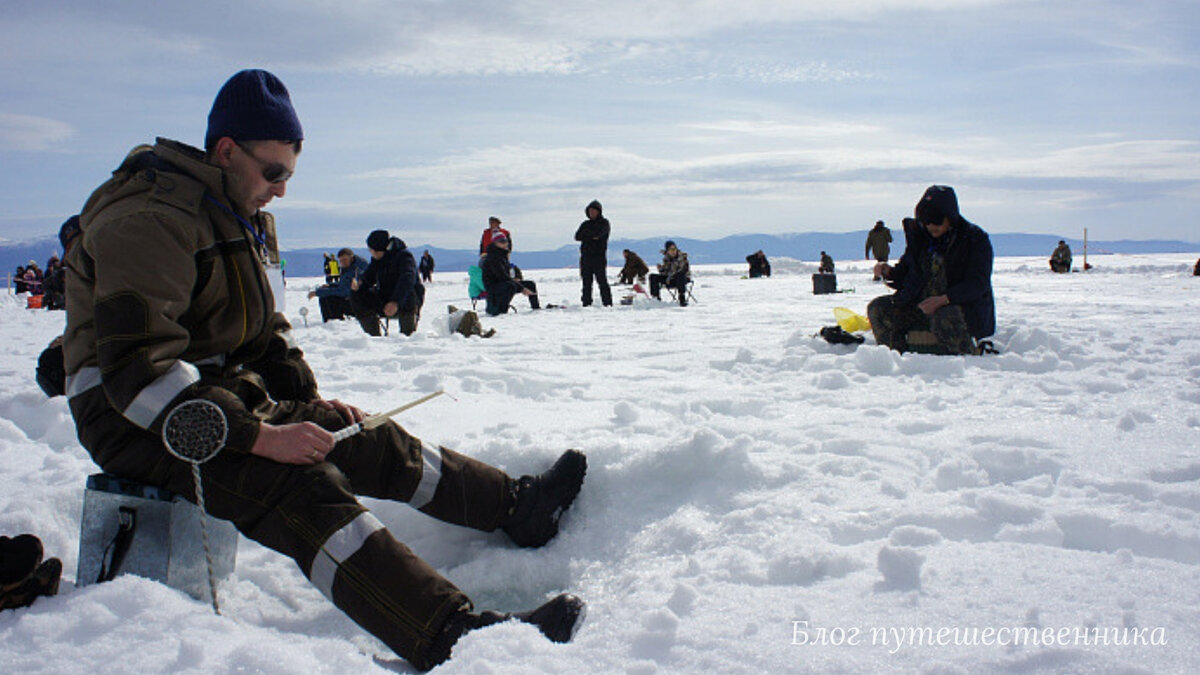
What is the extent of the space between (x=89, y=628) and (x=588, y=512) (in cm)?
149

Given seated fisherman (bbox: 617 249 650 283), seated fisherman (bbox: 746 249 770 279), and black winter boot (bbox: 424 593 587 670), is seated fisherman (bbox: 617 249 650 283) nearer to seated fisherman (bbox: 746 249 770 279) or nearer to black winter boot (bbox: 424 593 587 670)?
seated fisherman (bbox: 746 249 770 279)

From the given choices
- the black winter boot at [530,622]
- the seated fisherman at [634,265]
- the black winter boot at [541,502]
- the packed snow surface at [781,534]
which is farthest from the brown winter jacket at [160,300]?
the seated fisherman at [634,265]

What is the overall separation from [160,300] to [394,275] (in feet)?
23.3

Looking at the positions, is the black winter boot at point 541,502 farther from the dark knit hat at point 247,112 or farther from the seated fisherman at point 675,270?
the seated fisherman at point 675,270

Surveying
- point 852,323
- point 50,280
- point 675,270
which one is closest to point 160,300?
point 852,323

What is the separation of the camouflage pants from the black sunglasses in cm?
477

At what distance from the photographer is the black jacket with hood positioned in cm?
1273

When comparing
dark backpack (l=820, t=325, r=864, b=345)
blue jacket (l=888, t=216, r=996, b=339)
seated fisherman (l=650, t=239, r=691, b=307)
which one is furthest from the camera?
seated fisherman (l=650, t=239, r=691, b=307)

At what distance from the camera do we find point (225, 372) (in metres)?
2.19

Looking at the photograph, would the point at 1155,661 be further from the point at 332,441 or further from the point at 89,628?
the point at 89,628

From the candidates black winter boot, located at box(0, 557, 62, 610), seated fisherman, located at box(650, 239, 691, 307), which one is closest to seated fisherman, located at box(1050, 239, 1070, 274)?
seated fisherman, located at box(650, 239, 691, 307)

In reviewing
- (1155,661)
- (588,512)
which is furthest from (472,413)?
(1155,661)

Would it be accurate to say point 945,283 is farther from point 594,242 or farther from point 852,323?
point 594,242

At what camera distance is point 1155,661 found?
1.53 meters
